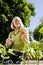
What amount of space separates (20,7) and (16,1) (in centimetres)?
38

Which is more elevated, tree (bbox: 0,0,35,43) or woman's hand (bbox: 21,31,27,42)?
woman's hand (bbox: 21,31,27,42)

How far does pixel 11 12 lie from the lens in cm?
1290

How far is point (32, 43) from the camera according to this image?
2.91m

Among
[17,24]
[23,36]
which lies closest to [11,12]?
[17,24]

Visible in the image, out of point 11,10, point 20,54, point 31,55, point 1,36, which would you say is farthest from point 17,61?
point 11,10

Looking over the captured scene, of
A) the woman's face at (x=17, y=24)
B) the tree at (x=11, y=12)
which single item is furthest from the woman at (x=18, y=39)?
the tree at (x=11, y=12)

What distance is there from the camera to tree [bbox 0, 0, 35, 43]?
12404mm

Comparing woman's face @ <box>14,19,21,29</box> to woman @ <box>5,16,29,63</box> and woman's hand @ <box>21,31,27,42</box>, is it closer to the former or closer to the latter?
woman @ <box>5,16,29,63</box>

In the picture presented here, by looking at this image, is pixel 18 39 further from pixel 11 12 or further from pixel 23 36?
pixel 11 12

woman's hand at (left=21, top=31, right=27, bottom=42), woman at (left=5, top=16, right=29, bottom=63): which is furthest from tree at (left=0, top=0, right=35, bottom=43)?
woman's hand at (left=21, top=31, right=27, bottom=42)

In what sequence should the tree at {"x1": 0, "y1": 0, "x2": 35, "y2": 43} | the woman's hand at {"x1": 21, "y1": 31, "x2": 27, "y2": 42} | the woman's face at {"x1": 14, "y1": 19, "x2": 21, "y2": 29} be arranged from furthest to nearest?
the tree at {"x1": 0, "y1": 0, "x2": 35, "y2": 43}
the woman's face at {"x1": 14, "y1": 19, "x2": 21, "y2": 29}
the woman's hand at {"x1": 21, "y1": 31, "x2": 27, "y2": 42}

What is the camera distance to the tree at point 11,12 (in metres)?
12.4

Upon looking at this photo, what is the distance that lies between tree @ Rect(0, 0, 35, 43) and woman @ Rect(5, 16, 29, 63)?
8.90 m

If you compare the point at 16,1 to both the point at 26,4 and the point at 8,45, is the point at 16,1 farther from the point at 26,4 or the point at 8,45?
the point at 8,45
